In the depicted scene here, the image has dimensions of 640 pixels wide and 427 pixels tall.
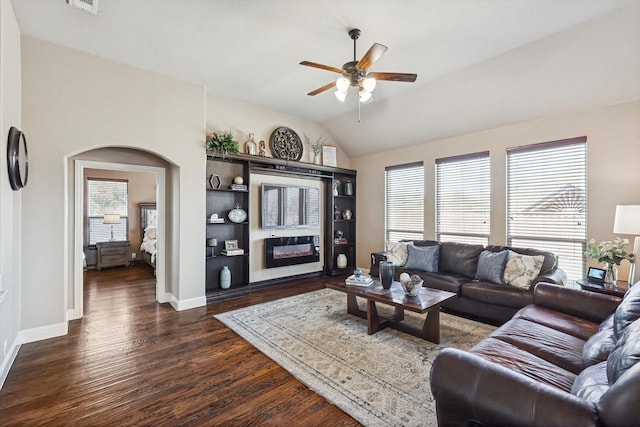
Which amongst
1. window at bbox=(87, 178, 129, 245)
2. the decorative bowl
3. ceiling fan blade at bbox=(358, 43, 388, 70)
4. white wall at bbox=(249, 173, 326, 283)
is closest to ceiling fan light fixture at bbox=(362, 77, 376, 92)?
ceiling fan blade at bbox=(358, 43, 388, 70)

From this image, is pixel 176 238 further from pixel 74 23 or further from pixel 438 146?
pixel 438 146

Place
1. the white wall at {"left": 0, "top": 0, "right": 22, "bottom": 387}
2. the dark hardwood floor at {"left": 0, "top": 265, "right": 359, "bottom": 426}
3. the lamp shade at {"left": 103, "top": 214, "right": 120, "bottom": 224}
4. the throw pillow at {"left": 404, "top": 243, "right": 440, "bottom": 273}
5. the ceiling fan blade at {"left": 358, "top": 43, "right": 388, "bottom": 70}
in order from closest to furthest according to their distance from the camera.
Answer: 1. the dark hardwood floor at {"left": 0, "top": 265, "right": 359, "bottom": 426}
2. the white wall at {"left": 0, "top": 0, "right": 22, "bottom": 387}
3. the ceiling fan blade at {"left": 358, "top": 43, "right": 388, "bottom": 70}
4. the throw pillow at {"left": 404, "top": 243, "right": 440, "bottom": 273}
5. the lamp shade at {"left": 103, "top": 214, "right": 120, "bottom": 224}

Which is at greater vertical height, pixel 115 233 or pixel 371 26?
pixel 371 26

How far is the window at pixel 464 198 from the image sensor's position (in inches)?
187

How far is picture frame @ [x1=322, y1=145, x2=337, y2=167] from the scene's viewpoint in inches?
242

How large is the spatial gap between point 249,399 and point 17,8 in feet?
13.0

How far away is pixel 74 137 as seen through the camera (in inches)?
133

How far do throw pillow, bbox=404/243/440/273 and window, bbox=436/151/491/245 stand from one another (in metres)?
0.77

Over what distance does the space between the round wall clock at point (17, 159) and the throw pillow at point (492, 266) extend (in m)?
5.10

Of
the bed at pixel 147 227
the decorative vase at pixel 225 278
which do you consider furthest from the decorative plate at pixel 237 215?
Answer: the bed at pixel 147 227

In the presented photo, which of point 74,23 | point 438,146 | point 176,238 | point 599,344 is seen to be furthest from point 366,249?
point 74,23

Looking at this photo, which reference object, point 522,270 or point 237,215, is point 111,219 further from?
point 522,270

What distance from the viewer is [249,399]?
2.19 m

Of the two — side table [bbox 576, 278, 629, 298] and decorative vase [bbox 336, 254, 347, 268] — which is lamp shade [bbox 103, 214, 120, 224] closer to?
decorative vase [bbox 336, 254, 347, 268]
